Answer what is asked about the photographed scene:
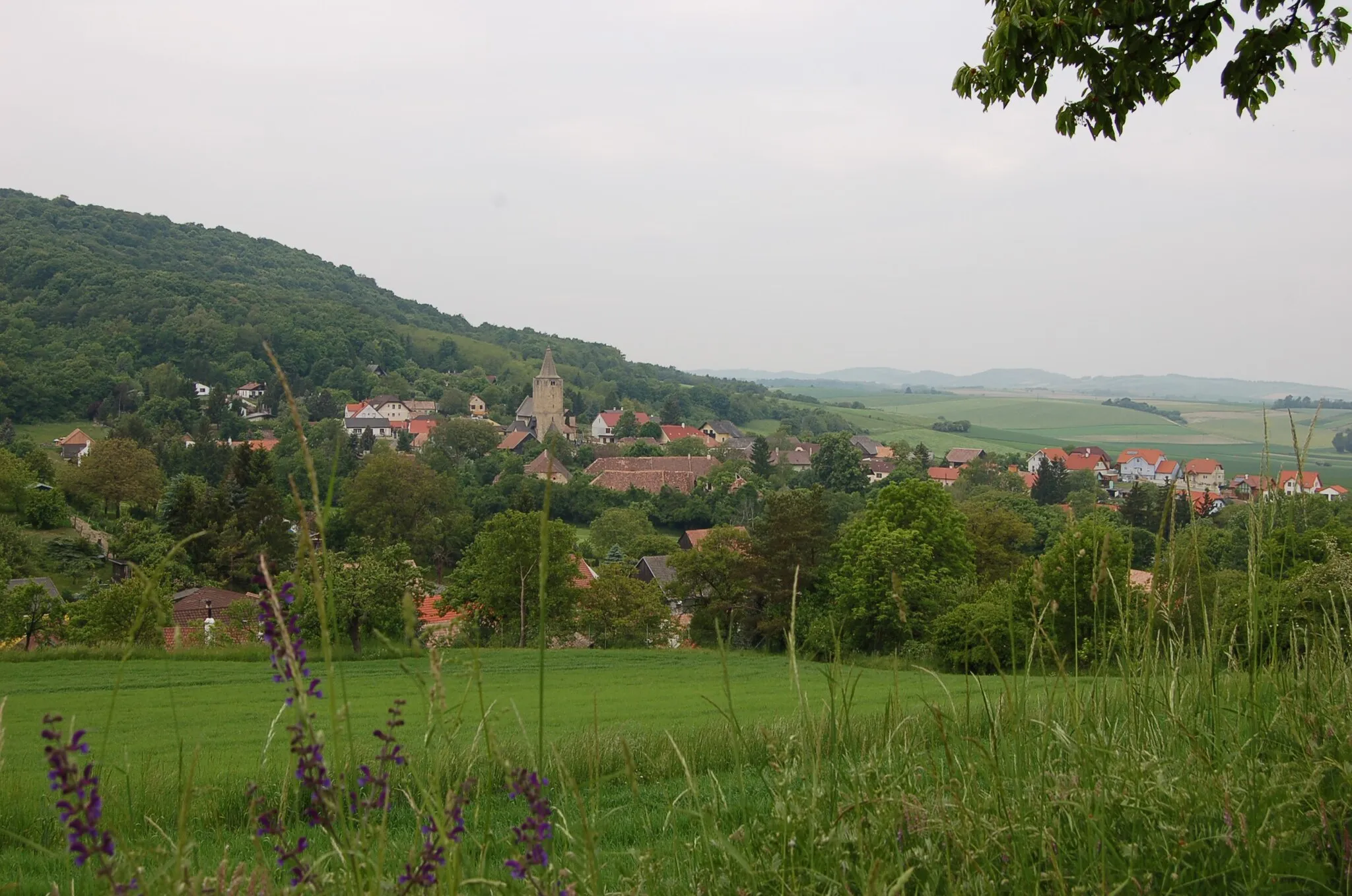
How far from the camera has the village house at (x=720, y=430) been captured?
129 m

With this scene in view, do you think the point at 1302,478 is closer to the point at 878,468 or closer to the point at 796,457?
the point at 878,468

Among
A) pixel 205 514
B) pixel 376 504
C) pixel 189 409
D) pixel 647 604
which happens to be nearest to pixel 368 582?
pixel 647 604

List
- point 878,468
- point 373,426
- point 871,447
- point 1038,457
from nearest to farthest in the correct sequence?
point 878,468, point 1038,457, point 373,426, point 871,447

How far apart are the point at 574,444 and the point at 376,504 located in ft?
167

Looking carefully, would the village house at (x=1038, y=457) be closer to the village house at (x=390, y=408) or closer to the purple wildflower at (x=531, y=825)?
the village house at (x=390, y=408)

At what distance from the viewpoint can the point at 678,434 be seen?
406 ft

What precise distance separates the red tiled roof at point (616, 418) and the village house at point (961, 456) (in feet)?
129

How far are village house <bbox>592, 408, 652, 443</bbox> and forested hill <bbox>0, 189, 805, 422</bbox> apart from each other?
8.52m

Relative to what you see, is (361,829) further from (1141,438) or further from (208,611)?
(1141,438)

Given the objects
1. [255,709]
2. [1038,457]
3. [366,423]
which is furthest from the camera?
[366,423]

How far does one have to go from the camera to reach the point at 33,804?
682 centimetres

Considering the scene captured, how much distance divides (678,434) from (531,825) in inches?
4803

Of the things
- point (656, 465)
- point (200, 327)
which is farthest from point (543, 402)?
A: point (200, 327)

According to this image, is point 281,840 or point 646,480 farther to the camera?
point 646,480
